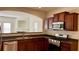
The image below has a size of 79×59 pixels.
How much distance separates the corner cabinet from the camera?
52.4 inches

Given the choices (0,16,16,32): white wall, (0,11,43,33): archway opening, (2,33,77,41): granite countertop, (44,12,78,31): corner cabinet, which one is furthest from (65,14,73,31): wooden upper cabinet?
(0,16,16,32): white wall

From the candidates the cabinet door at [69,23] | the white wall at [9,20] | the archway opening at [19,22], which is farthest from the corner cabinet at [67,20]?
the white wall at [9,20]

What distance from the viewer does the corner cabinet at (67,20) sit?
133 centimetres

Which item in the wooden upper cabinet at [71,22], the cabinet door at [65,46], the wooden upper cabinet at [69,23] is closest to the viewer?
the cabinet door at [65,46]

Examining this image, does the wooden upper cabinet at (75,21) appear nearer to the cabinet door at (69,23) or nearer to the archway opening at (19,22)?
the cabinet door at (69,23)

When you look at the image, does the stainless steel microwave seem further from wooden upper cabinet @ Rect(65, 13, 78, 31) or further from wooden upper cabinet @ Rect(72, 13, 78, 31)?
wooden upper cabinet @ Rect(72, 13, 78, 31)

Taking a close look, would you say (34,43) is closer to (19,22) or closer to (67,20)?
(19,22)
